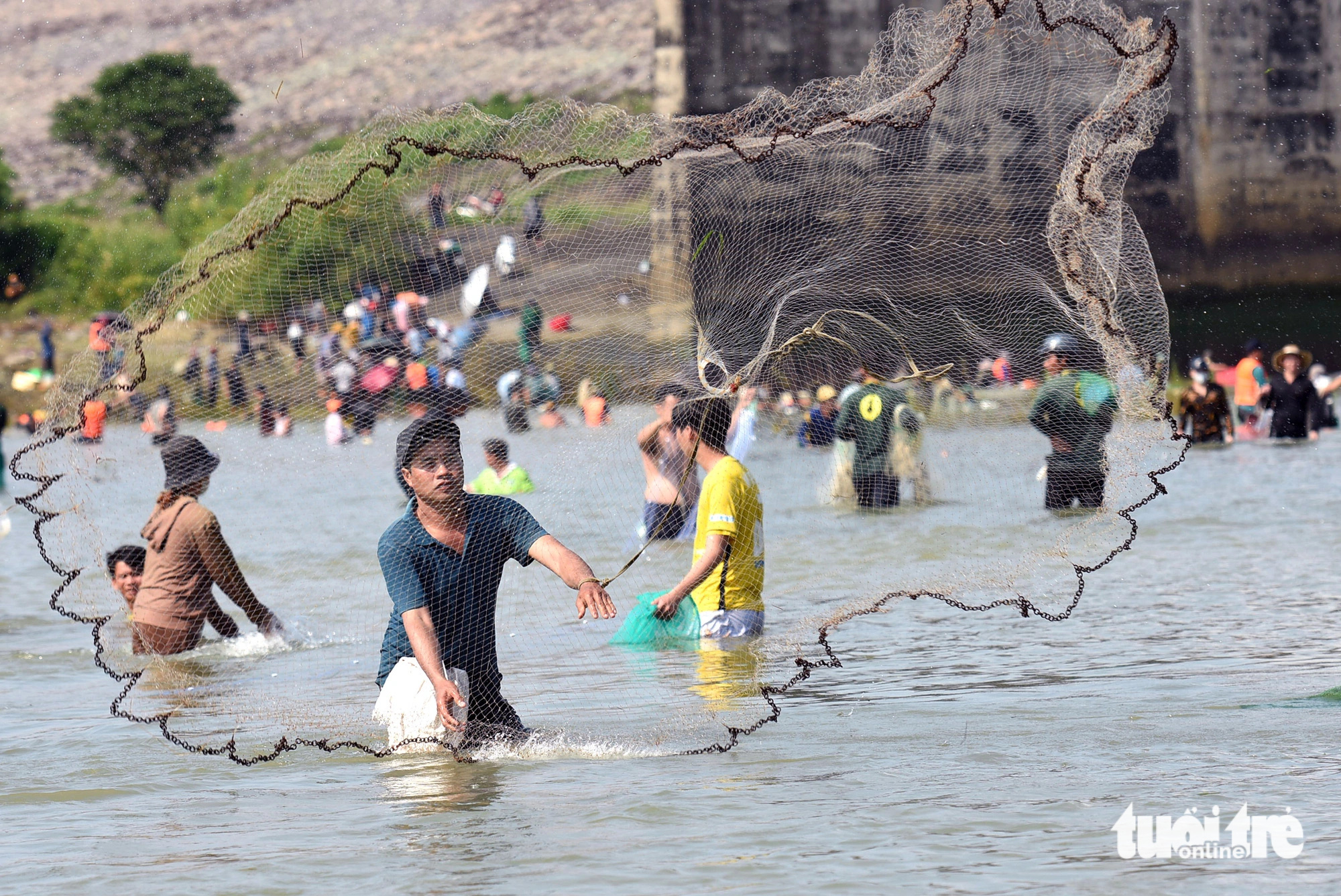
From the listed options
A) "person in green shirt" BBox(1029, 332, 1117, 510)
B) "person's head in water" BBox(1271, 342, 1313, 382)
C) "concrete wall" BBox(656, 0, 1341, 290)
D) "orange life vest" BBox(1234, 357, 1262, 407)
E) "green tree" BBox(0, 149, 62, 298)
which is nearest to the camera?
"person in green shirt" BBox(1029, 332, 1117, 510)

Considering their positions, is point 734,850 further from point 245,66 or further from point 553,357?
point 245,66

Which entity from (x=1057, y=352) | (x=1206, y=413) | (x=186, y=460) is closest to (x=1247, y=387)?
(x=1206, y=413)

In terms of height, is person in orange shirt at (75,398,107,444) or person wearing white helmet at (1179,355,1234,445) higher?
person in orange shirt at (75,398,107,444)

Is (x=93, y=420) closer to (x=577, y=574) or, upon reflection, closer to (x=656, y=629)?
(x=577, y=574)

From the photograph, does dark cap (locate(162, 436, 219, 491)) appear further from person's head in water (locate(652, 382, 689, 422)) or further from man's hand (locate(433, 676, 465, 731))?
man's hand (locate(433, 676, 465, 731))

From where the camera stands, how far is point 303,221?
271 inches

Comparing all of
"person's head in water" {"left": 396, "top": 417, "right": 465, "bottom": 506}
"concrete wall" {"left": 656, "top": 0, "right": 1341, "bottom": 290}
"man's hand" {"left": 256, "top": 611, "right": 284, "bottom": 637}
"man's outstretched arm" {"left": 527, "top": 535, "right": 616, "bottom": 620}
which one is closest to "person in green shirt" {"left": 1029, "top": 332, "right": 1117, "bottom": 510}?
"man's outstretched arm" {"left": 527, "top": 535, "right": 616, "bottom": 620}

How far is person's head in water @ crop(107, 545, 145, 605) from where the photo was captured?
9.67m

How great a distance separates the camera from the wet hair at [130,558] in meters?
9.59

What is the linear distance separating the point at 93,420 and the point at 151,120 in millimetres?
68896

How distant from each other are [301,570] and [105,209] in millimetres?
64945

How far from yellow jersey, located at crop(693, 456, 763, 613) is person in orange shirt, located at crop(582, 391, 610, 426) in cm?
50

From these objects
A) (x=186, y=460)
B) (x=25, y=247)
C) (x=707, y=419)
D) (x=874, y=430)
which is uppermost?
(x=25, y=247)

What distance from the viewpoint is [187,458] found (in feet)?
27.2
